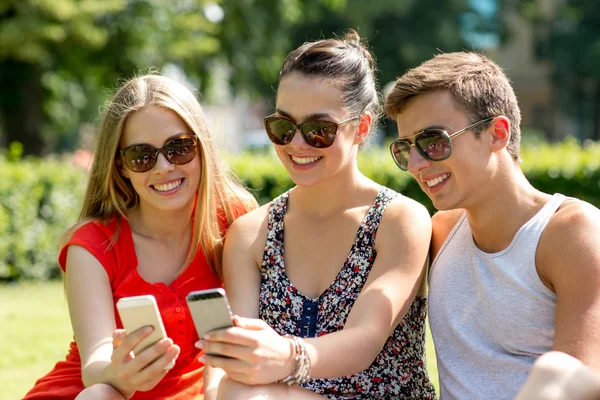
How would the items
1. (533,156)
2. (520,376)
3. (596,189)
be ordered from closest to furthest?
(520,376) → (596,189) → (533,156)

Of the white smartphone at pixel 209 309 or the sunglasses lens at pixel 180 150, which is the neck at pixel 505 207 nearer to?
the white smartphone at pixel 209 309

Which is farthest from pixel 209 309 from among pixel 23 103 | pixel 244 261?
pixel 23 103

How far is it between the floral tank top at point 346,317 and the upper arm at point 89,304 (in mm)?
685

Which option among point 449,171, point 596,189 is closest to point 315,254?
point 449,171

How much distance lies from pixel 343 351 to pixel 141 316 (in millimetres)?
789

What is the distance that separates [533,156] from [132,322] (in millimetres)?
8191

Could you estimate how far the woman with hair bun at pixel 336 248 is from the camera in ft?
10.1

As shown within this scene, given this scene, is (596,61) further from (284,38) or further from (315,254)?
(315,254)

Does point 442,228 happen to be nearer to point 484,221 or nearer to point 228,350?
point 484,221

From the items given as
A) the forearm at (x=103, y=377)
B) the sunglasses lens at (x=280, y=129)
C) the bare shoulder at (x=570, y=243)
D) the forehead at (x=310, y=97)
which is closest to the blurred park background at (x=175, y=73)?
the forehead at (x=310, y=97)

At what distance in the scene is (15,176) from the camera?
10461mm

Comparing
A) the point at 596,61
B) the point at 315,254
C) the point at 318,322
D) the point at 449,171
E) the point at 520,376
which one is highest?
the point at 596,61

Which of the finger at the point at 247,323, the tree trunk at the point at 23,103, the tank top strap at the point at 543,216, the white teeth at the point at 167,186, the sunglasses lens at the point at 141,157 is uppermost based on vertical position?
the tree trunk at the point at 23,103

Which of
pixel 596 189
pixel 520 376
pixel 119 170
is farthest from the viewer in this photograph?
pixel 596 189
